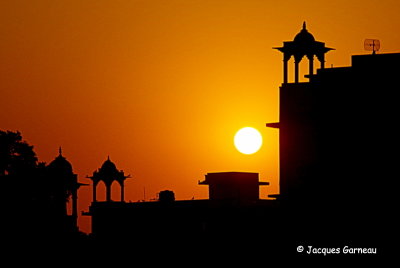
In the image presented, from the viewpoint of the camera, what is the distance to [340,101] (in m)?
56.6

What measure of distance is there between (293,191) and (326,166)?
1849 millimetres

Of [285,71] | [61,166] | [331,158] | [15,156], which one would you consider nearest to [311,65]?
[285,71]

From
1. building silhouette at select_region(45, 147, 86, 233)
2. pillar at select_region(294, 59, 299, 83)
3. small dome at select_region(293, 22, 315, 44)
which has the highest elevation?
small dome at select_region(293, 22, 315, 44)

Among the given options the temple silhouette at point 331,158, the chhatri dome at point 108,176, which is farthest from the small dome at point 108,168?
the temple silhouette at point 331,158

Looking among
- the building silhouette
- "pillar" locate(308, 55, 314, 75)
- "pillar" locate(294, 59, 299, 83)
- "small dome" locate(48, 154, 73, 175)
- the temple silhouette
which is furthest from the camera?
"small dome" locate(48, 154, 73, 175)

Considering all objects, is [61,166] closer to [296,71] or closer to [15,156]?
[15,156]

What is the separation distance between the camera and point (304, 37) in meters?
59.6

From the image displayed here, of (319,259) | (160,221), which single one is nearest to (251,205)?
(160,221)

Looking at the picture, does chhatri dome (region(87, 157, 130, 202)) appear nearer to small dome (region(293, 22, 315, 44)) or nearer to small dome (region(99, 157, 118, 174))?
small dome (region(99, 157, 118, 174))

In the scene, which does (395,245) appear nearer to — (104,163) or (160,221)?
(160,221)

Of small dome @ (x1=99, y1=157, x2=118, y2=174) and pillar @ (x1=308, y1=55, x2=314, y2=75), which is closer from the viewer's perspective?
pillar @ (x1=308, y1=55, x2=314, y2=75)

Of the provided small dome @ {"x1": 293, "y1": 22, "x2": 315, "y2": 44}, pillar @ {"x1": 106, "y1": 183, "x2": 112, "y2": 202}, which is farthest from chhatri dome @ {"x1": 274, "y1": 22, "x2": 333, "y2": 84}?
pillar @ {"x1": 106, "y1": 183, "x2": 112, "y2": 202}

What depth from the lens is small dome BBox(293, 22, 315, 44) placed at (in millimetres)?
59469

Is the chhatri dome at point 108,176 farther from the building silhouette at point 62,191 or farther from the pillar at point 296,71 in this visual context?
the pillar at point 296,71
